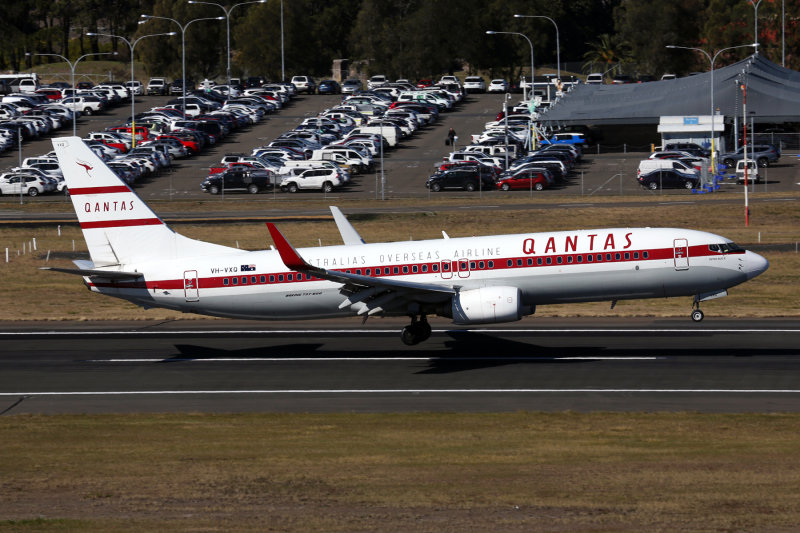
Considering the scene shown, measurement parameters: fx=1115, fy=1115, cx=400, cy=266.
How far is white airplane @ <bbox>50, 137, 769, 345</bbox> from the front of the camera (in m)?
41.5

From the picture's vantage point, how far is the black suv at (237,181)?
355 feet

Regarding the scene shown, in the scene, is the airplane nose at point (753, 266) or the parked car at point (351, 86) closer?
the airplane nose at point (753, 266)

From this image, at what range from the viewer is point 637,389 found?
3706cm

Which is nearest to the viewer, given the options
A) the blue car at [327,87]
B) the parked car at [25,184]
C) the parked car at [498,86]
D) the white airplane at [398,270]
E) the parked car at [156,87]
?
the white airplane at [398,270]

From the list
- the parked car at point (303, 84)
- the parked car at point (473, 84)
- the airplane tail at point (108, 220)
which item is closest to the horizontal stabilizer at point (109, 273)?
the airplane tail at point (108, 220)

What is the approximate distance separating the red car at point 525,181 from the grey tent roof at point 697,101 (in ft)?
99.1

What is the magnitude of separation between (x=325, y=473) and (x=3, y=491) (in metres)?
7.75

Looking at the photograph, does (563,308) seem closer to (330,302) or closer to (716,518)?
(330,302)

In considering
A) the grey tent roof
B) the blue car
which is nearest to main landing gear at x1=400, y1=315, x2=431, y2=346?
the grey tent roof

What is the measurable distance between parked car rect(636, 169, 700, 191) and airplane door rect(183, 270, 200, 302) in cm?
6562

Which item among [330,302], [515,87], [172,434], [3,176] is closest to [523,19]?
[515,87]

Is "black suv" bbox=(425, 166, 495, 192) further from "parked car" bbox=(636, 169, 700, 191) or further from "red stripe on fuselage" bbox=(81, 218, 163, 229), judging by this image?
"red stripe on fuselage" bbox=(81, 218, 163, 229)

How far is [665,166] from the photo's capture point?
339 ft

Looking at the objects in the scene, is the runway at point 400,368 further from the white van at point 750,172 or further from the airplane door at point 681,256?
the white van at point 750,172
